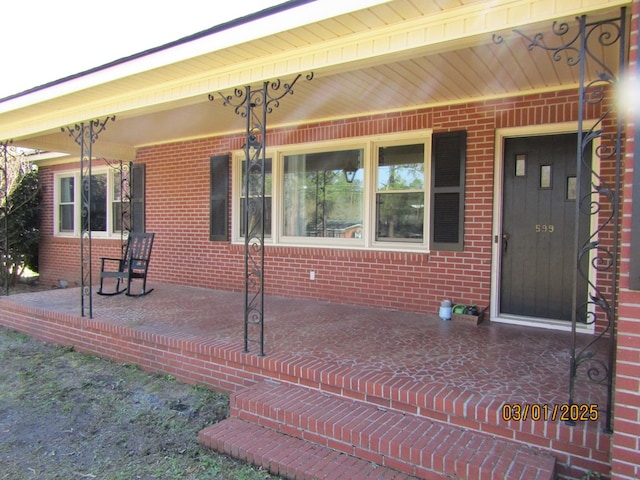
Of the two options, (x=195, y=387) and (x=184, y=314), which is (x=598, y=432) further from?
(x=184, y=314)

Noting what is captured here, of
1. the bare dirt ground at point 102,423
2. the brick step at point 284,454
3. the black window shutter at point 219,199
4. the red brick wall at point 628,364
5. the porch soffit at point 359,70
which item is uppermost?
the porch soffit at point 359,70

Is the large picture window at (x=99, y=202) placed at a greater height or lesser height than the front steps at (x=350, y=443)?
greater

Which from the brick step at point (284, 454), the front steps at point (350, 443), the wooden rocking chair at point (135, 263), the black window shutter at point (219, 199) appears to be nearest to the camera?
the front steps at point (350, 443)

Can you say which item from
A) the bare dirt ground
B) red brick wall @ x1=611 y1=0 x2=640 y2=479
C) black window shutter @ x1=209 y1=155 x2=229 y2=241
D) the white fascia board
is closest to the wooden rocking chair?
black window shutter @ x1=209 y1=155 x2=229 y2=241

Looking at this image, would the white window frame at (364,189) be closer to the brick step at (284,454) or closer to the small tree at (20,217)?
the brick step at (284,454)

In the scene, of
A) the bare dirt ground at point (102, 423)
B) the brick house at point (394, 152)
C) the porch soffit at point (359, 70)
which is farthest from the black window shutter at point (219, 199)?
the bare dirt ground at point (102, 423)

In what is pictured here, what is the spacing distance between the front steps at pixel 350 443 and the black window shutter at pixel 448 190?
8.34 ft

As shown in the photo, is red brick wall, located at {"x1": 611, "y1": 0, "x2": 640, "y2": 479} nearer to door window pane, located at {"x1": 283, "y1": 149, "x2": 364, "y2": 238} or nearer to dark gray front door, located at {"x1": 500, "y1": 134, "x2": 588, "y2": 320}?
dark gray front door, located at {"x1": 500, "y1": 134, "x2": 588, "y2": 320}

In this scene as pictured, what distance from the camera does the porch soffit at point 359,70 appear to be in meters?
2.55

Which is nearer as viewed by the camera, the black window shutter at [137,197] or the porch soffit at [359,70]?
the porch soffit at [359,70]

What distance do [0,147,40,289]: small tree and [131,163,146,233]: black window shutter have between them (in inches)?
137

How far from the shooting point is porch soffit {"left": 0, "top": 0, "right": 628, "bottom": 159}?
8.38ft

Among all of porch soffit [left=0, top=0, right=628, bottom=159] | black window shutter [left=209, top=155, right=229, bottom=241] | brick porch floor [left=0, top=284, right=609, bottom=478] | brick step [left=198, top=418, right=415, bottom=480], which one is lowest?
brick step [left=198, top=418, right=415, bottom=480]

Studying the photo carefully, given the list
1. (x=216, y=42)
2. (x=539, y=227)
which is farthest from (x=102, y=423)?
(x=539, y=227)
